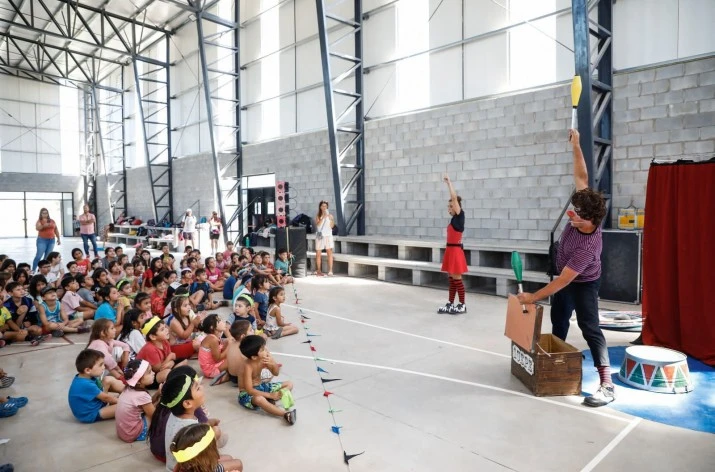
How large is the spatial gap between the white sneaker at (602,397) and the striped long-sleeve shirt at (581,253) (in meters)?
0.74

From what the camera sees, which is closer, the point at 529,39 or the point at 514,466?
the point at 514,466

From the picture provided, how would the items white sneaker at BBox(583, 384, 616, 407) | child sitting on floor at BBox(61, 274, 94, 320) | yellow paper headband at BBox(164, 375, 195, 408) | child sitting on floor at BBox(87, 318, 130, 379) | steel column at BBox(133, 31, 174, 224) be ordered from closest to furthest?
yellow paper headband at BBox(164, 375, 195, 408) < white sneaker at BBox(583, 384, 616, 407) < child sitting on floor at BBox(87, 318, 130, 379) < child sitting on floor at BBox(61, 274, 94, 320) < steel column at BBox(133, 31, 174, 224)

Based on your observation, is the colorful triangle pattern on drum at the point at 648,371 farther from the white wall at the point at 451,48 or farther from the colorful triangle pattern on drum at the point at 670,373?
the white wall at the point at 451,48

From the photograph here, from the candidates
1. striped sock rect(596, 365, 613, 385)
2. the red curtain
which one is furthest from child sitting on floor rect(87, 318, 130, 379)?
the red curtain

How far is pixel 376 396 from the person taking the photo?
3359 millimetres

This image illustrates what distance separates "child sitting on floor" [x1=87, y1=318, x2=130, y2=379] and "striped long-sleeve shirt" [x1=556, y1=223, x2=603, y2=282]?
3.39 metres

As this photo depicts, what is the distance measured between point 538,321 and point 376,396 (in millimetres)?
1255

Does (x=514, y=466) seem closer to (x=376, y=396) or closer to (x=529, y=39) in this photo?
(x=376, y=396)

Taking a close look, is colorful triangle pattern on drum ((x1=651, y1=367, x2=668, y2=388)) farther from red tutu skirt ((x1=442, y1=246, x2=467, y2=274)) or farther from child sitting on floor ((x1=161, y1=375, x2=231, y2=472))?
child sitting on floor ((x1=161, y1=375, x2=231, y2=472))

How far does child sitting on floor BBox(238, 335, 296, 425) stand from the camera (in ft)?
10.1

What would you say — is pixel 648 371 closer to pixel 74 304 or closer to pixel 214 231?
pixel 74 304

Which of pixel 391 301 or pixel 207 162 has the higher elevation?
pixel 207 162

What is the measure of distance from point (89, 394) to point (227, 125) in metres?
12.5

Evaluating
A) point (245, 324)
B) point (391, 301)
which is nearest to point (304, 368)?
point (245, 324)
